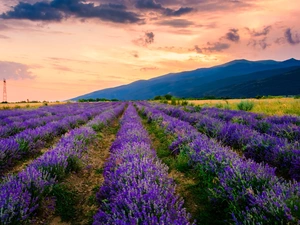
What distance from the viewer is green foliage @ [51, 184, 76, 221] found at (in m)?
3.67

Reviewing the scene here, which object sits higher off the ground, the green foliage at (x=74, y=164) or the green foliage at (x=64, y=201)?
the green foliage at (x=74, y=164)

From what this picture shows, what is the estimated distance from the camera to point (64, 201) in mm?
4039

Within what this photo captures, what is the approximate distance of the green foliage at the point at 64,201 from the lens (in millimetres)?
3674

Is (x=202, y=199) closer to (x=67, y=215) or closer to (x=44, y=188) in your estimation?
(x=67, y=215)

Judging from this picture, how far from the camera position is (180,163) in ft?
18.1

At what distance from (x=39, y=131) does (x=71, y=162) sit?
147 inches

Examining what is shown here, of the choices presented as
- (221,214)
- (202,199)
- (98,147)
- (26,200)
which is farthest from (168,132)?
(26,200)

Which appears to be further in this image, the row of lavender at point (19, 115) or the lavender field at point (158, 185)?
the row of lavender at point (19, 115)

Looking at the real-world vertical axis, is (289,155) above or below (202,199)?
above

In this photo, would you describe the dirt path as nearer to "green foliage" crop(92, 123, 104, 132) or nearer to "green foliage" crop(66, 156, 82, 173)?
"green foliage" crop(66, 156, 82, 173)

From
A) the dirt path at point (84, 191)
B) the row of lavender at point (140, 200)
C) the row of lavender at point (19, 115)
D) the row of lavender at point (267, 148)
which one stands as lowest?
the dirt path at point (84, 191)

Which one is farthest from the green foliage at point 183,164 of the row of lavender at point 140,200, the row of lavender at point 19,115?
the row of lavender at point 19,115

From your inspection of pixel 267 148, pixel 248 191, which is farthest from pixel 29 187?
pixel 267 148

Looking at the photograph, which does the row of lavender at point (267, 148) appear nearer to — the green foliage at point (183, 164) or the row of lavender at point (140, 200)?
the green foliage at point (183, 164)
